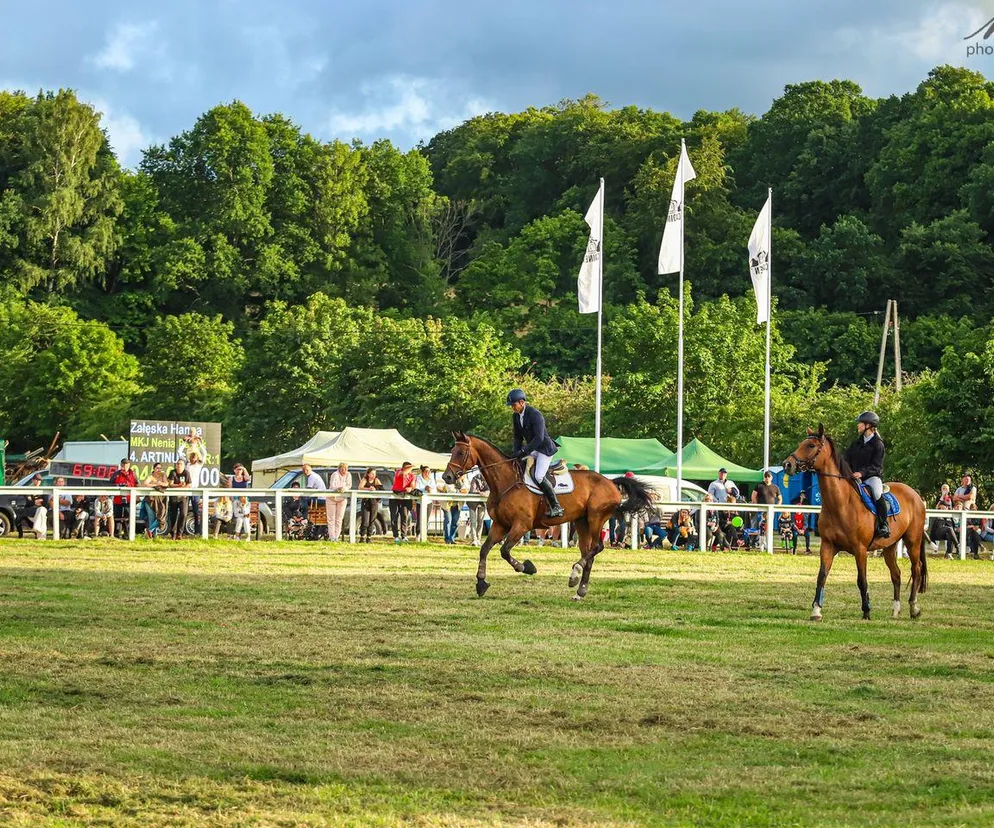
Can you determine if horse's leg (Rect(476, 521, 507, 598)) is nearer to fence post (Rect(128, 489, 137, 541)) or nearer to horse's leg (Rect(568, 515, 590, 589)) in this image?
horse's leg (Rect(568, 515, 590, 589))

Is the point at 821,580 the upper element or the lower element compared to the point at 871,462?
lower

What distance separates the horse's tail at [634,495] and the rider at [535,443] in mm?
1208

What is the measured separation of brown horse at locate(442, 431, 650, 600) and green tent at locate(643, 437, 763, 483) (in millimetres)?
25894

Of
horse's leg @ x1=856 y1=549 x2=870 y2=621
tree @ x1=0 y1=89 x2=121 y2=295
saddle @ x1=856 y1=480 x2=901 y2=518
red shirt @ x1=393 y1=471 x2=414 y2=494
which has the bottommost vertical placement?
horse's leg @ x1=856 y1=549 x2=870 y2=621

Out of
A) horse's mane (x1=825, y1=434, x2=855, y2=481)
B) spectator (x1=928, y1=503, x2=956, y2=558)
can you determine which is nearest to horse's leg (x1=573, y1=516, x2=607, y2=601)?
horse's mane (x1=825, y1=434, x2=855, y2=481)

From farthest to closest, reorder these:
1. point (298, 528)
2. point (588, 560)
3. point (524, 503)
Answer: point (298, 528) < point (524, 503) < point (588, 560)

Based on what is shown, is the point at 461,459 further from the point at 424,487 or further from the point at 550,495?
the point at 424,487

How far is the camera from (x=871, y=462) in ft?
60.4

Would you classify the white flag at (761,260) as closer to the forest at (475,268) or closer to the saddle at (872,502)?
the forest at (475,268)

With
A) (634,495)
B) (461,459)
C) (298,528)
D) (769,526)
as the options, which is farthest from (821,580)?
(298,528)

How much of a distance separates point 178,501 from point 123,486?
1207 millimetres

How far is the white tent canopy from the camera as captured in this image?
47812mm

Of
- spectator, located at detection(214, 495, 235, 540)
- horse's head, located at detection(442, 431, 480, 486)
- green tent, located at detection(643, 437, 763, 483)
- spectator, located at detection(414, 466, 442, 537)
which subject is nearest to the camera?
horse's head, located at detection(442, 431, 480, 486)

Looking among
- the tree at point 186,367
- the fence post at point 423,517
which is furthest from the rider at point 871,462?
the tree at point 186,367
